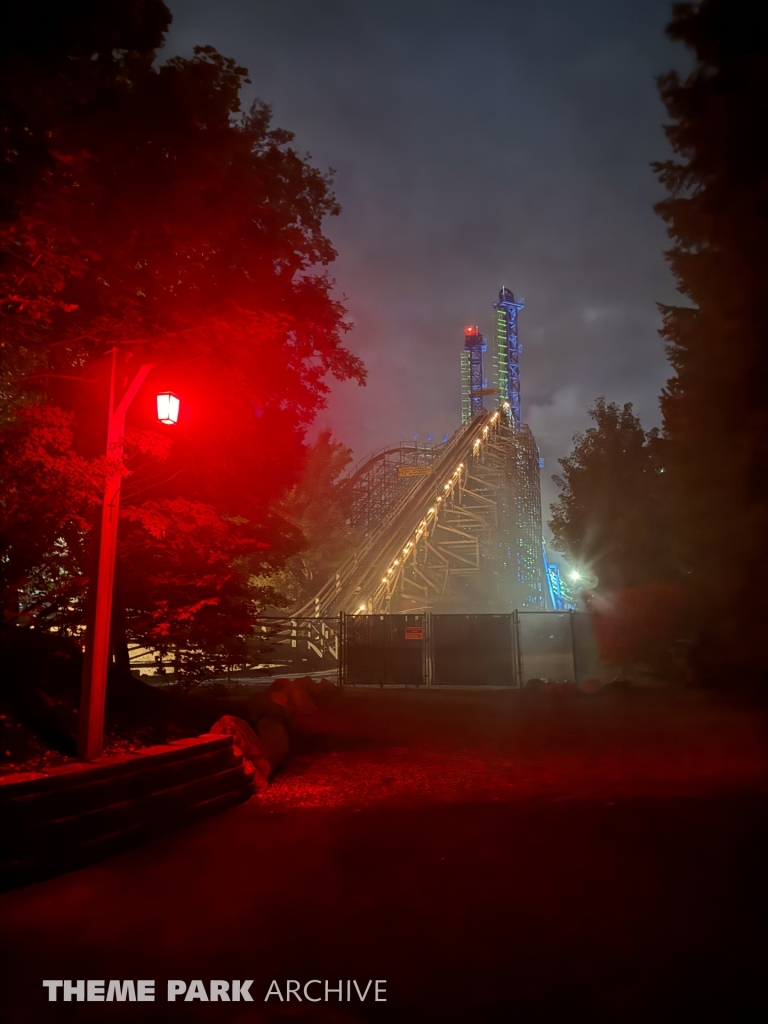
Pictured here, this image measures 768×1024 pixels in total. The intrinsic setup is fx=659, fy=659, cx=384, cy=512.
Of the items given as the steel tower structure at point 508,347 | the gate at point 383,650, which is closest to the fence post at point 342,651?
the gate at point 383,650

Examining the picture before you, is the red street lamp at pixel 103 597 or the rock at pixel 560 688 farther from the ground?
the red street lamp at pixel 103 597

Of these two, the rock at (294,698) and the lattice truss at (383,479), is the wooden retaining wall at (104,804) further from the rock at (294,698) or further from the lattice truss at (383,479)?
the lattice truss at (383,479)

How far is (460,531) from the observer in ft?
121

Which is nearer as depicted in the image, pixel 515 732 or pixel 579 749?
pixel 579 749

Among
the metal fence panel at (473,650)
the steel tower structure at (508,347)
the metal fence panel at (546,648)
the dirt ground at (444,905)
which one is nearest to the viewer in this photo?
the dirt ground at (444,905)

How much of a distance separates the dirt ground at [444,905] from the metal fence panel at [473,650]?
379 inches

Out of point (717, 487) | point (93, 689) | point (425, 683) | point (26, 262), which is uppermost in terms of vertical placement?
point (26, 262)

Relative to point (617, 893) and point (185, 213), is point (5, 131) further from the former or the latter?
point (617, 893)

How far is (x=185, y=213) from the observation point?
22.7ft

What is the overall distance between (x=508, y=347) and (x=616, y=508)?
1959 inches

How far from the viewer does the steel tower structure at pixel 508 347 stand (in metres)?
70.0

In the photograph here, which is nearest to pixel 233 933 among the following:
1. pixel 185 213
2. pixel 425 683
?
pixel 185 213

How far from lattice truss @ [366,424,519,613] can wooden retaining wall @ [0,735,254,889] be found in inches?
861

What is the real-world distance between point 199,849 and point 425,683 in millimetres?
13440
